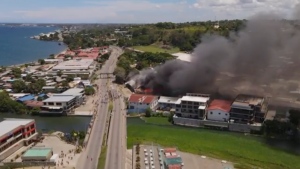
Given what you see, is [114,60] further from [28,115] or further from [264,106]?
[264,106]

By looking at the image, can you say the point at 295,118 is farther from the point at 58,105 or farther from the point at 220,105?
the point at 58,105

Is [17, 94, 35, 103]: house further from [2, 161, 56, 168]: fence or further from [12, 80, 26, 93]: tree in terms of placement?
[2, 161, 56, 168]: fence

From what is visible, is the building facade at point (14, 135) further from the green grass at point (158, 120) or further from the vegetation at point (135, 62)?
the vegetation at point (135, 62)

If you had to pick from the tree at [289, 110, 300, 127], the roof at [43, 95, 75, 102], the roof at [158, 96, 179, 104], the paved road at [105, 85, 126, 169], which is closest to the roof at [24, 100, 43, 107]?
the roof at [43, 95, 75, 102]

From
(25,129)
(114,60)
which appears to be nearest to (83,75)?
(114,60)

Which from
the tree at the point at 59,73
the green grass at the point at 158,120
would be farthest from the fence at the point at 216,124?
the tree at the point at 59,73

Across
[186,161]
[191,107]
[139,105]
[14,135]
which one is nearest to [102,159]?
[186,161]
